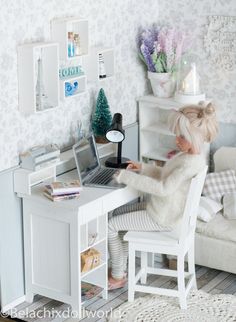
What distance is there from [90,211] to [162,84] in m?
1.27

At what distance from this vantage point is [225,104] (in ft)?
15.4

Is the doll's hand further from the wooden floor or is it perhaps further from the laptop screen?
the wooden floor

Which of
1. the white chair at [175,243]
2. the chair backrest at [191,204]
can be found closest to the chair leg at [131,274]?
the white chair at [175,243]

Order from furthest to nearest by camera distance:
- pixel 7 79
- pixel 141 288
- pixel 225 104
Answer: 1. pixel 225 104
2. pixel 141 288
3. pixel 7 79

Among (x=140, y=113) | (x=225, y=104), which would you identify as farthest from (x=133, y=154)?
(x=225, y=104)

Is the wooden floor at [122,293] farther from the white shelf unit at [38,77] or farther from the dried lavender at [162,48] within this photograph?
the dried lavender at [162,48]

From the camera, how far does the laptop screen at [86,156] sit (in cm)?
398

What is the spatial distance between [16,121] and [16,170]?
0.26 metres

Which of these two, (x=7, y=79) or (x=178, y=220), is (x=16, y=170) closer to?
(x=7, y=79)

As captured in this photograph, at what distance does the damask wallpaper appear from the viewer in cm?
371

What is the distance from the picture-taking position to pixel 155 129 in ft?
15.6

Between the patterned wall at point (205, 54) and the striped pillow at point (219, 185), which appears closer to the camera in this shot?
the striped pillow at point (219, 185)

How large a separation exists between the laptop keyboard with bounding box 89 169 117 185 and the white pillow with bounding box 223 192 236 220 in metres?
0.72

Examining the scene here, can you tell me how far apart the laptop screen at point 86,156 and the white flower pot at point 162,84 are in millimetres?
720
